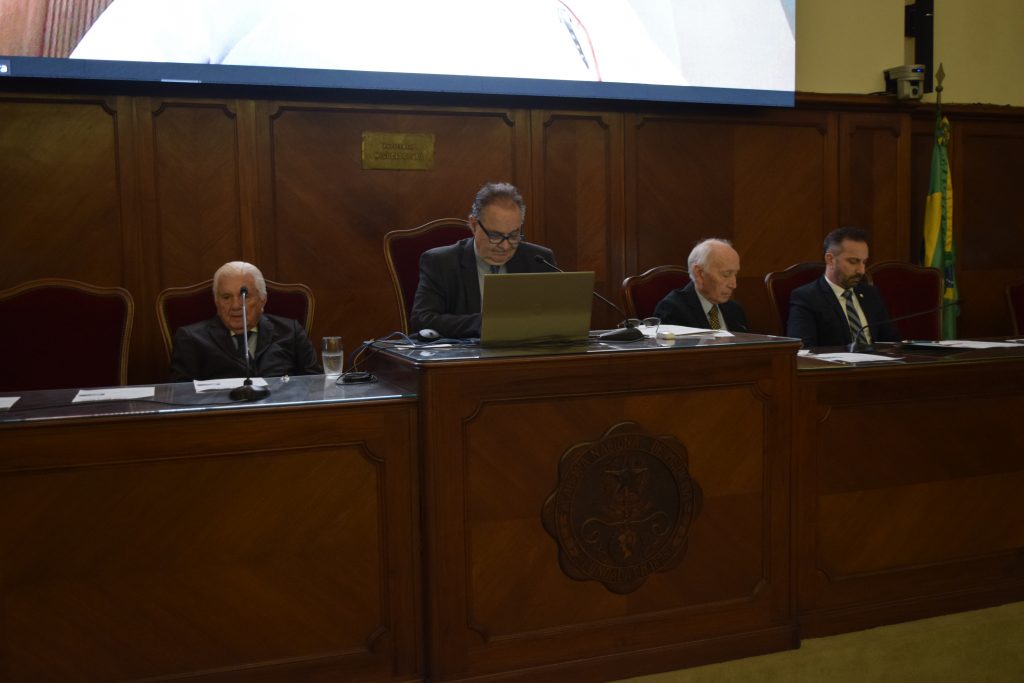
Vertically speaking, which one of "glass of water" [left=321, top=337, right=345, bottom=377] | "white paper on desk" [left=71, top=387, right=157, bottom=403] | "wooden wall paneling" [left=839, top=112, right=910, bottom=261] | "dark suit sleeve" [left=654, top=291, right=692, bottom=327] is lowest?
"white paper on desk" [left=71, top=387, right=157, bottom=403]

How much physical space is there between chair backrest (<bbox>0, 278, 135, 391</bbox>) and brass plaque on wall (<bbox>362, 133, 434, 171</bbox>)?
137 centimetres

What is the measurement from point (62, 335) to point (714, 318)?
222 cm

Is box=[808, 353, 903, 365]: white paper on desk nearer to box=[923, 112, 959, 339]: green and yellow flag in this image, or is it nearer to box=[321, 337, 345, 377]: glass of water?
box=[321, 337, 345, 377]: glass of water

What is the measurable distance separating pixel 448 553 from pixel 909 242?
3.86m

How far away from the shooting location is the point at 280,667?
179 centimetres

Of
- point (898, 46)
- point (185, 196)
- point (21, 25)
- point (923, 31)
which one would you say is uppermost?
point (923, 31)

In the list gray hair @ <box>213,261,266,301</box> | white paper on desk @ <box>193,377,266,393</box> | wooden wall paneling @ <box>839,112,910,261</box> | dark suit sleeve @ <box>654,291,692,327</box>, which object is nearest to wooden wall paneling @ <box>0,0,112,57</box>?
gray hair @ <box>213,261,266,301</box>

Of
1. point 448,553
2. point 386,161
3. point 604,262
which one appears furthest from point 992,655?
point 386,161

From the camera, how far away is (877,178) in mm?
4633

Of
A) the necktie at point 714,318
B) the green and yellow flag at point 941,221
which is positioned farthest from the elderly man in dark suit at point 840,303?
the green and yellow flag at point 941,221

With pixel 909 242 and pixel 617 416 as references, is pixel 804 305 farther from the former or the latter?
pixel 909 242

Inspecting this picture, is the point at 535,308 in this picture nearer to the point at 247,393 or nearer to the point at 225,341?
the point at 247,393

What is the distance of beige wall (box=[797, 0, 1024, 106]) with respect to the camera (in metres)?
4.65

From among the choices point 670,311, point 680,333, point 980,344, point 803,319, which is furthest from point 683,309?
point 980,344
